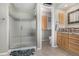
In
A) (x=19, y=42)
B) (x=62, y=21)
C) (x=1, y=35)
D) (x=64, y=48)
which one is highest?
(x=62, y=21)

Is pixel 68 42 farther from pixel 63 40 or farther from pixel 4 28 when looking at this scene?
pixel 4 28

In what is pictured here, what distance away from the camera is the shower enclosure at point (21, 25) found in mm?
1949

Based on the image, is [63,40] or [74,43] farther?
[63,40]

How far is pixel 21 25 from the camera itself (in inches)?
77.5

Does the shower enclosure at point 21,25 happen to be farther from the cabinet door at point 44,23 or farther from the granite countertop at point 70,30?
the granite countertop at point 70,30

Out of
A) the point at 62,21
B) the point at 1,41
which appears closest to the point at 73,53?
the point at 62,21

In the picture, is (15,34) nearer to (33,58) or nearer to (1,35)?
(1,35)

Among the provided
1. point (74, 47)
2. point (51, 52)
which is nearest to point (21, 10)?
point (51, 52)

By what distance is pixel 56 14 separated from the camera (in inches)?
77.6

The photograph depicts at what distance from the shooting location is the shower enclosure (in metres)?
1.95

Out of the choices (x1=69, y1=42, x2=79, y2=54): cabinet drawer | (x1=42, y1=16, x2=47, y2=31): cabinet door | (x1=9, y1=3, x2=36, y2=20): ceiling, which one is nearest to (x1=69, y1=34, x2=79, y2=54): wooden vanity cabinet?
(x1=69, y1=42, x2=79, y2=54): cabinet drawer

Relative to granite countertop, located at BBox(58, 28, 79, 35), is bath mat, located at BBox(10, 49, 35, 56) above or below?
below

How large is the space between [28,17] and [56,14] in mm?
561

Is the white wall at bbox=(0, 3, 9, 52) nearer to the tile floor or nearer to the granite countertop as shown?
the tile floor
